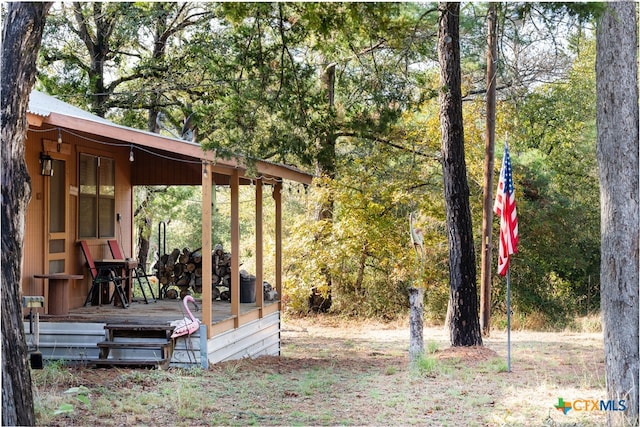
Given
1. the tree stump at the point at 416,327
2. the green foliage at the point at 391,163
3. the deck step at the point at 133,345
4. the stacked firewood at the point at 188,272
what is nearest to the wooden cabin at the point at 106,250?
the deck step at the point at 133,345

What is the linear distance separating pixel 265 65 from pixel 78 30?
8.98 meters

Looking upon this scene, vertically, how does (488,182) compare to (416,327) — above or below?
above

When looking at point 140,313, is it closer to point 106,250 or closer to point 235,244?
point 235,244

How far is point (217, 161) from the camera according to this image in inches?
356

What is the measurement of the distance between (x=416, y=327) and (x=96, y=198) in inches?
203

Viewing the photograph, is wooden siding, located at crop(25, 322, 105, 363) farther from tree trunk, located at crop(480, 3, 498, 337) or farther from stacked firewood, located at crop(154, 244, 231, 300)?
tree trunk, located at crop(480, 3, 498, 337)

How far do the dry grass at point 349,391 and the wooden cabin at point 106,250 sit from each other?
0.46 m

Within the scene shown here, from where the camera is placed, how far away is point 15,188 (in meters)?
5.34

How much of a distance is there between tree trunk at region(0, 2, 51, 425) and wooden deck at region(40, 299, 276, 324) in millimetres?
3854

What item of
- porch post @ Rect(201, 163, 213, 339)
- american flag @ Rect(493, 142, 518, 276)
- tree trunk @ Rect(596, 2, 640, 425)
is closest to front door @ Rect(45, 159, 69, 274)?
porch post @ Rect(201, 163, 213, 339)

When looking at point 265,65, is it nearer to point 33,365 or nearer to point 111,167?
point 111,167

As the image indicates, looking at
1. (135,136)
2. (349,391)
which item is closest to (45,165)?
(135,136)

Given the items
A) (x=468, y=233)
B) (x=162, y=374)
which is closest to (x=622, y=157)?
(x=468, y=233)

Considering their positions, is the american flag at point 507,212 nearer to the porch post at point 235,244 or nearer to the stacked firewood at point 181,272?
the porch post at point 235,244
